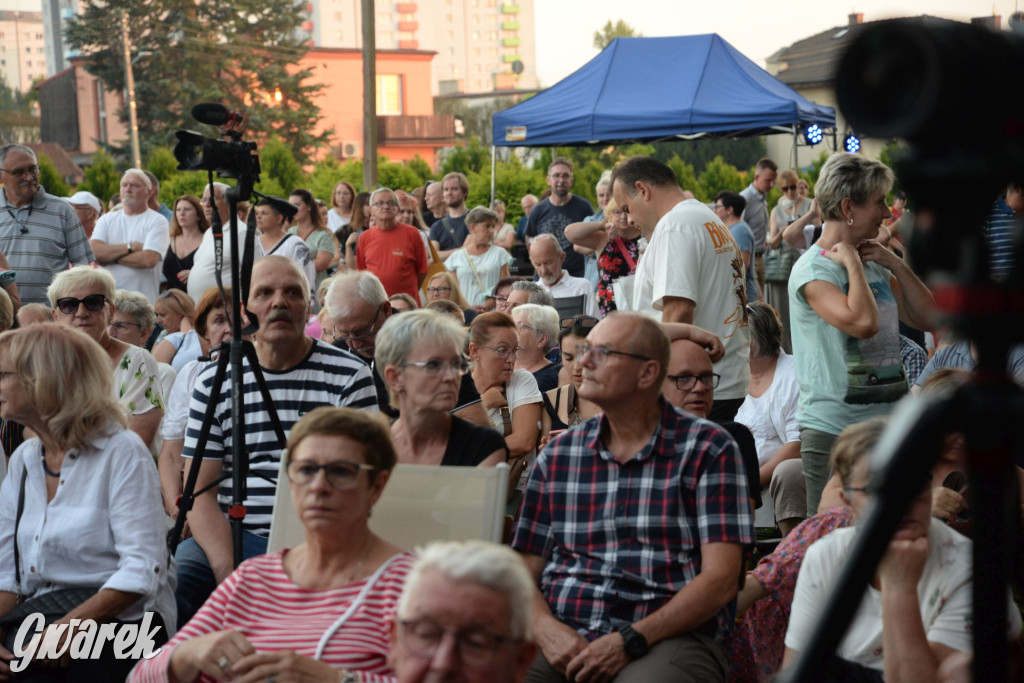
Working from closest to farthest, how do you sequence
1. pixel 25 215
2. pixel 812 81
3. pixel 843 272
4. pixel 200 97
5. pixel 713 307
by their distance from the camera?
pixel 843 272 < pixel 713 307 < pixel 25 215 < pixel 200 97 < pixel 812 81

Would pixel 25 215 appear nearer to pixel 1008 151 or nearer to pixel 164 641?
pixel 164 641

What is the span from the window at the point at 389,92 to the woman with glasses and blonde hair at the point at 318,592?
55817mm

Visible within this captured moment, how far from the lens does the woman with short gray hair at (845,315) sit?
383cm

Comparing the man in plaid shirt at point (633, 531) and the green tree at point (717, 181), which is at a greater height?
the green tree at point (717, 181)

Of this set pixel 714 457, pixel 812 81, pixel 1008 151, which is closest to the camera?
pixel 1008 151

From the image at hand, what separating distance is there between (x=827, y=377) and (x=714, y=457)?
1.19 metres

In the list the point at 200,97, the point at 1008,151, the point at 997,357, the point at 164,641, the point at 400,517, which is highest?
the point at 200,97

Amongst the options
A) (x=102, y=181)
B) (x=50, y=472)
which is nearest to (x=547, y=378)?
(x=50, y=472)

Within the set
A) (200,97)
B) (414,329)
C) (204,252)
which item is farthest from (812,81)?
(414,329)

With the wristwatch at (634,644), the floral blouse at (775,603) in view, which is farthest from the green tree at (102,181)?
the wristwatch at (634,644)

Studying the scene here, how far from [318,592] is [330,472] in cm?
29

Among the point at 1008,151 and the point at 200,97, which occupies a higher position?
the point at 200,97

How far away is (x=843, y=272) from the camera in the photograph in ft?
12.8

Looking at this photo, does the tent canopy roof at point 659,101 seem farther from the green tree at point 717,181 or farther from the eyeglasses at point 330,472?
the green tree at point 717,181
